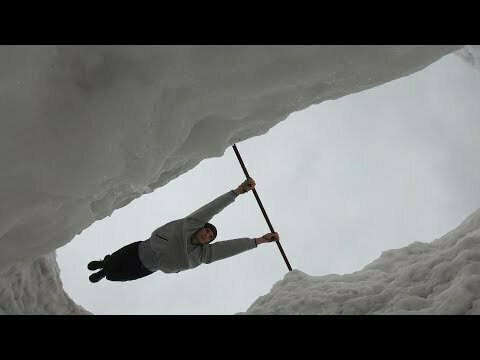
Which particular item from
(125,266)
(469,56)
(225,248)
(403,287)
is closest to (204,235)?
(225,248)

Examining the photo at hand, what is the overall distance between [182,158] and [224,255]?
112cm

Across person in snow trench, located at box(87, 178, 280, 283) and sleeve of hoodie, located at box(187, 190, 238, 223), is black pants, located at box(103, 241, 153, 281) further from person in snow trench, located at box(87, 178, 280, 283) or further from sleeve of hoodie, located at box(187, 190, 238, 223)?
sleeve of hoodie, located at box(187, 190, 238, 223)

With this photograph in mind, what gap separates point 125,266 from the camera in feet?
12.4

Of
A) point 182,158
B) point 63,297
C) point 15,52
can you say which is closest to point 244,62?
point 15,52

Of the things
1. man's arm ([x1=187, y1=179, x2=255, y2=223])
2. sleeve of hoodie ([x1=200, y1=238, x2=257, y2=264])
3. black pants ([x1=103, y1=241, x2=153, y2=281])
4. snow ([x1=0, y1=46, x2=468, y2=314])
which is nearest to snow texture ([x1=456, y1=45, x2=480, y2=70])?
snow ([x1=0, y1=46, x2=468, y2=314])

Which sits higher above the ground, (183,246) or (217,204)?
(217,204)

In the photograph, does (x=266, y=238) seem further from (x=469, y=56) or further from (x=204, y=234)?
(x=469, y=56)

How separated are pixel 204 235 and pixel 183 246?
0.81ft

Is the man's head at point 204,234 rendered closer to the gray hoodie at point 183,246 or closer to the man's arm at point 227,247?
the gray hoodie at point 183,246

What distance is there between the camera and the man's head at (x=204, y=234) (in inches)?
136

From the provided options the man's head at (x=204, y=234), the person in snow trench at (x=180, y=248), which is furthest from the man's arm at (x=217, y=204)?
the man's head at (x=204, y=234)

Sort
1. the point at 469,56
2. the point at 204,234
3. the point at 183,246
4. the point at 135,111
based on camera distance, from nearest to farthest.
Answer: the point at 135,111
the point at 204,234
the point at 183,246
the point at 469,56

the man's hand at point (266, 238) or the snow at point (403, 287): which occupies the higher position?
the man's hand at point (266, 238)
